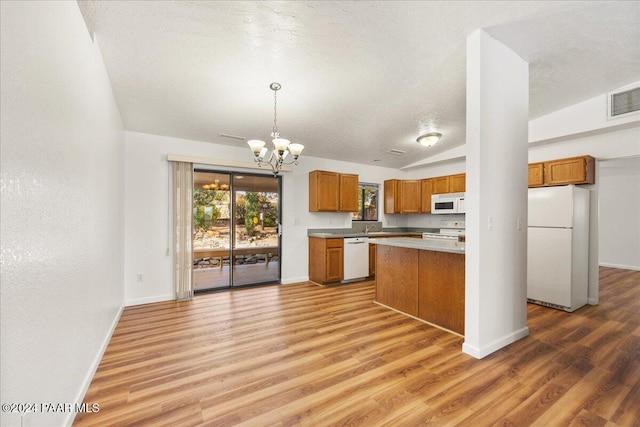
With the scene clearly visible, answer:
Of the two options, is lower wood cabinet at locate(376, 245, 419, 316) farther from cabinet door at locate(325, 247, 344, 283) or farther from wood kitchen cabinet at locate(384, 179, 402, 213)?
wood kitchen cabinet at locate(384, 179, 402, 213)

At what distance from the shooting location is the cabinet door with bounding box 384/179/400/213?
6.34 metres

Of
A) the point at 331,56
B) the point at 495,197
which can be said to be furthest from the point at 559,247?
the point at 331,56

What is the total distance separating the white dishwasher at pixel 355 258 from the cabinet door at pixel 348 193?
2.22 feet

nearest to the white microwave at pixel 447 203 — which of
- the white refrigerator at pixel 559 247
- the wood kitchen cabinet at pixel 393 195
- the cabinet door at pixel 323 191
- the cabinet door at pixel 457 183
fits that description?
the cabinet door at pixel 457 183

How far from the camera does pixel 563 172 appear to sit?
3824 mm

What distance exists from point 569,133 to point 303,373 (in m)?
4.74

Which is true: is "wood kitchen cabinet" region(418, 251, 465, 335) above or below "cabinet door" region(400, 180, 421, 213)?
below

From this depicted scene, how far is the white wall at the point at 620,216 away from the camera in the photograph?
622 centimetres

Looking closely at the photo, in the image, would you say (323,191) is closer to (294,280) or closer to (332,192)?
(332,192)

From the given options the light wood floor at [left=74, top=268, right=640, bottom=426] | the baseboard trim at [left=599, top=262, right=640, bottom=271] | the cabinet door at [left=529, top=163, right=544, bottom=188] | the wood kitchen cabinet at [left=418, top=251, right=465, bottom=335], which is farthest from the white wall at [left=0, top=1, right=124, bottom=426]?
the baseboard trim at [left=599, top=262, right=640, bottom=271]

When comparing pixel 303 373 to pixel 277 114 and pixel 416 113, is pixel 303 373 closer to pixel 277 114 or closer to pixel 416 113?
pixel 277 114

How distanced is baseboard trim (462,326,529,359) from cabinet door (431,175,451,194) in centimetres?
362

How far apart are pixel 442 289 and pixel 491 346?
0.68 m

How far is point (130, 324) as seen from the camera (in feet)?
10.3
